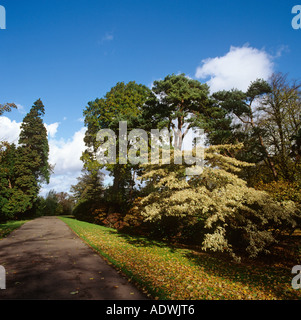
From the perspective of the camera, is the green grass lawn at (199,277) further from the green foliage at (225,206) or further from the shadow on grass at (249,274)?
the green foliage at (225,206)

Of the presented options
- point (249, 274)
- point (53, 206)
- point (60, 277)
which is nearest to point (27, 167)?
point (60, 277)

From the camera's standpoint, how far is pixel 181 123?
15094 mm

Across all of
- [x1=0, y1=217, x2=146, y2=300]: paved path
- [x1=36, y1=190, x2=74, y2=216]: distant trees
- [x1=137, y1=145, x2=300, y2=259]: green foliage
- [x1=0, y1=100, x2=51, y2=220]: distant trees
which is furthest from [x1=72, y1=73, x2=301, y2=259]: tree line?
[x1=36, y1=190, x2=74, y2=216]: distant trees

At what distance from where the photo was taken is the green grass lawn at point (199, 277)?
4.99 metres

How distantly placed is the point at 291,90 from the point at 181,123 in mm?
10250

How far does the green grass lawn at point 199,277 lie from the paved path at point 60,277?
564mm

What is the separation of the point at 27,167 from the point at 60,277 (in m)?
26.9

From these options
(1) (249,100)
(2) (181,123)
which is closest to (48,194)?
(2) (181,123)

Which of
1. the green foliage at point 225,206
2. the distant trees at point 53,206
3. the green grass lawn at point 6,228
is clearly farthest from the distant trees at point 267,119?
the distant trees at point 53,206

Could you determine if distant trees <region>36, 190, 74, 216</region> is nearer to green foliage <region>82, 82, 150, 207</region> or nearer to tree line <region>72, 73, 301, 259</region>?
green foliage <region>82, 82, 150, 207</region>

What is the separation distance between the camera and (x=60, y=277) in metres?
5.36

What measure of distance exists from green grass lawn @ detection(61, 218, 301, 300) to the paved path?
0.56 metres

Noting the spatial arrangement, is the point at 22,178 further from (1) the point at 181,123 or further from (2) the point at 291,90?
(2) the point at 291,90

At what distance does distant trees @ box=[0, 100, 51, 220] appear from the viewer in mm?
23312
